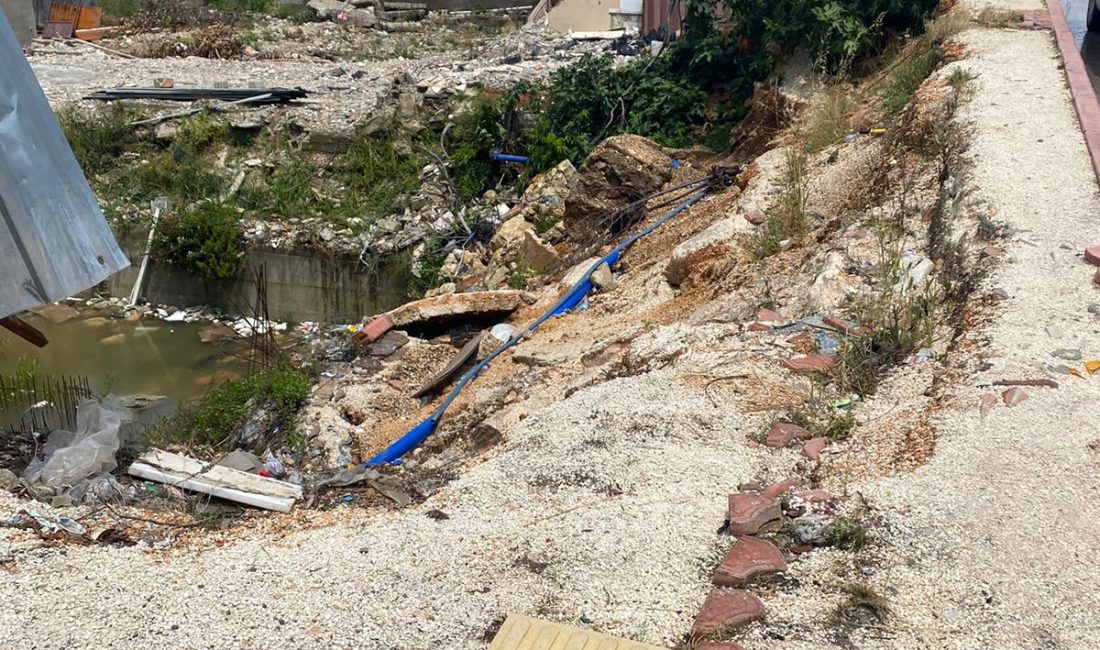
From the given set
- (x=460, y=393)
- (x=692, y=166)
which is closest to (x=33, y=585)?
(x=460, y=393)

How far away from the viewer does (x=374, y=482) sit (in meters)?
4.55

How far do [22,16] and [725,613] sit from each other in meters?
16.3

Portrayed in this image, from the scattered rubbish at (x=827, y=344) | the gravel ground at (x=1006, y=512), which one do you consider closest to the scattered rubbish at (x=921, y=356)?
the gravel ground at (x=1006, y=512)

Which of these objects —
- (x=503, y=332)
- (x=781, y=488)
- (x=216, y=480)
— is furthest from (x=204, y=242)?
(x=781, y=488)

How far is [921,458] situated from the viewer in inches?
140

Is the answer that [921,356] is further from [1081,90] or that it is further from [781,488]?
[1081,90]

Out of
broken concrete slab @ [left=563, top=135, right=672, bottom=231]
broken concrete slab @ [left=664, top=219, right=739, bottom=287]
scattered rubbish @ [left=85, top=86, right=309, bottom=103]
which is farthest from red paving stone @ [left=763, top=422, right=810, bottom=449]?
scattered rubbish @ [left=85, top=86, right=309, bottom=103]

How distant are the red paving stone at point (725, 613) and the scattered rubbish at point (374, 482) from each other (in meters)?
1.61

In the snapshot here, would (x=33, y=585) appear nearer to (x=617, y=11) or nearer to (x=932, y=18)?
(x=932, y=18)

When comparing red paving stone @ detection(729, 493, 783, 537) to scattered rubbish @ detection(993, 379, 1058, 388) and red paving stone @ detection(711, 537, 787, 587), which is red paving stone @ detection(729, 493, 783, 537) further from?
scattered rubbish @ detection(993, 379, 1058, 388)

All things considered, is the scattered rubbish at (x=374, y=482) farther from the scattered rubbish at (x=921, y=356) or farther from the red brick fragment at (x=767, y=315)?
the scattered rubbish at (x=921, y=356)

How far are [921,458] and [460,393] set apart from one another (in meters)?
3.18

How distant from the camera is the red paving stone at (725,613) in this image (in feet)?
9.60

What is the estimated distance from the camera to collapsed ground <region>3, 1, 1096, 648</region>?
3.08m
